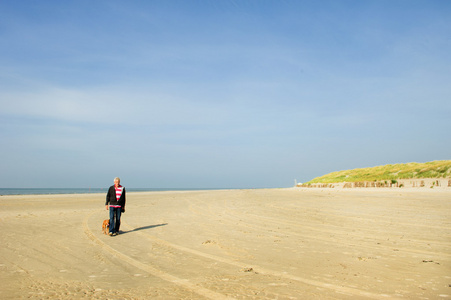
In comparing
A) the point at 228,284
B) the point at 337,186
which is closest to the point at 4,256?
the point at 228,284

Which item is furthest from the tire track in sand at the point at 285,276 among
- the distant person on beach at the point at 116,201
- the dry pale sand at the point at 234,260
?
the distant person on beach at the point at 116,201

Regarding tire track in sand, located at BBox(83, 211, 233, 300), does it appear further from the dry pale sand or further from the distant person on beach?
the distant person on beach

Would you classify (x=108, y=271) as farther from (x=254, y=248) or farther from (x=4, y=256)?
(x=254, y=248)

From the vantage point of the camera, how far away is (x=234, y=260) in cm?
727

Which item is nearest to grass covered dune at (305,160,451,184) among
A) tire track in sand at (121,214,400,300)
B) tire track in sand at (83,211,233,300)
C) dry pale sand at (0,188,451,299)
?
dry pale sand at (0,188,451,299)

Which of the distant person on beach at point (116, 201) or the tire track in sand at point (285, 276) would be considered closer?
the tire track in sand at point (285, 276)

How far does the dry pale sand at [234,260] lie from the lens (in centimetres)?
514

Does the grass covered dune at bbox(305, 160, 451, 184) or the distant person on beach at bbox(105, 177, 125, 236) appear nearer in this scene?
the distant person on beach at bbox(105, 177, 125, 236)

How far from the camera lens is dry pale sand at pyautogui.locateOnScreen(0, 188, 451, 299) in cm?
514

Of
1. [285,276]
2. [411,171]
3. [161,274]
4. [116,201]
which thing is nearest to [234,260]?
[285,276]

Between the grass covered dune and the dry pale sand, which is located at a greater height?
the grass covered dune

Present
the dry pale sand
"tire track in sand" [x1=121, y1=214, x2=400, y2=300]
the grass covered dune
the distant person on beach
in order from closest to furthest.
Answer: "tire track in sand" [x1=121, y1=214, x2=400, y2=300] → the dry pale sand → the distant person on beach → the grass covered dune

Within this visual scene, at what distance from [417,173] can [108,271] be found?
32.5 meters

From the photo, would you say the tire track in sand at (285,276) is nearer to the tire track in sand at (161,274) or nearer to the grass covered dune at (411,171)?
the tire track in sand at (161,274)
